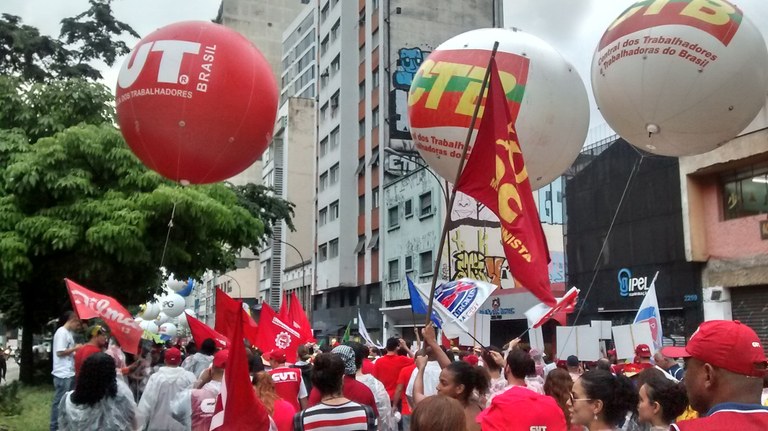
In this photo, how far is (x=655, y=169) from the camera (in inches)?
875

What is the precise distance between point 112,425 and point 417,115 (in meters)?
4.43

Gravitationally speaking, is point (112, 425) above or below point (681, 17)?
below

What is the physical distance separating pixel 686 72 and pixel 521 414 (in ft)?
16.6

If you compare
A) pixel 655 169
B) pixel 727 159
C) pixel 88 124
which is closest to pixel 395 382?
pixel 88 124

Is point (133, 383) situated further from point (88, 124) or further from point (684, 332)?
point (684, 332)

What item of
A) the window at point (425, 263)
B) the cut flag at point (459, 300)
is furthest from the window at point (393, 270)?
the cut flag at point (459, 300)

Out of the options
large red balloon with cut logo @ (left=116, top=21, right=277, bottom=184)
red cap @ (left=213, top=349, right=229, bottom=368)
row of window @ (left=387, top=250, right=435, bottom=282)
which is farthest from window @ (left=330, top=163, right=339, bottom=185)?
red cap @ (left=213, top=349, right=229, bottom=368)

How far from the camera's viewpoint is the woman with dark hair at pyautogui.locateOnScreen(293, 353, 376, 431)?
489cm

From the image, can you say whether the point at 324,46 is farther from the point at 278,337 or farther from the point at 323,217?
the point at 278,337

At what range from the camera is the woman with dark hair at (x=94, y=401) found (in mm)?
5863

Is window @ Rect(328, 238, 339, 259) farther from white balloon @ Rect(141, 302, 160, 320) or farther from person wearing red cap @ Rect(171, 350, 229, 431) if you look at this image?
person wearing red cap @ Rect(171, 350, 229, 431)

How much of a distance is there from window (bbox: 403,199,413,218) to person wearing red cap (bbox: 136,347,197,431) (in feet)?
105

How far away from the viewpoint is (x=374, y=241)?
4416 centimetres

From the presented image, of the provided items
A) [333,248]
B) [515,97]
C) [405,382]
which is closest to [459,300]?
[405,382]
